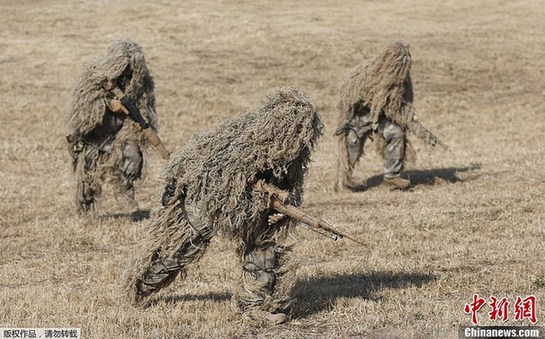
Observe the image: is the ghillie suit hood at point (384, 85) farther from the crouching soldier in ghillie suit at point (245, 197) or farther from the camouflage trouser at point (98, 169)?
the crouching soldier in ghillie suit at point (245, 197)

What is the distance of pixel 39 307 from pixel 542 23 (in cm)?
2781

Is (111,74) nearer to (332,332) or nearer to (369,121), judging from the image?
(369,121)

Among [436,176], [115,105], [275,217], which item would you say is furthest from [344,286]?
[436,176]

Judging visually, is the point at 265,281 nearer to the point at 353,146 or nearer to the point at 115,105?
the point at 115,105

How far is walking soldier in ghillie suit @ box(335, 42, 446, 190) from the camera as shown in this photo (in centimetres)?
1333

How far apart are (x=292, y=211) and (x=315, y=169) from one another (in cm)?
924

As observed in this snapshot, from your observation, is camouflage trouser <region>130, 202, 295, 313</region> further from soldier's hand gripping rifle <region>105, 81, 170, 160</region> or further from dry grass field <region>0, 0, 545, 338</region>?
soldier's hand gripping rifle <region>105, 81, 170, 160</region>

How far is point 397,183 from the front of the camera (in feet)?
44.3

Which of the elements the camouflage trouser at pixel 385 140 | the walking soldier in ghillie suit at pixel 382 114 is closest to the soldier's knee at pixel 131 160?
the walking soldier in ghillie suit at pixel 382 114

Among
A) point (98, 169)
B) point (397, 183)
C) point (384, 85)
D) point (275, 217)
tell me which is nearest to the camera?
point (275, 217)

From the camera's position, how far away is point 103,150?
11.5 m

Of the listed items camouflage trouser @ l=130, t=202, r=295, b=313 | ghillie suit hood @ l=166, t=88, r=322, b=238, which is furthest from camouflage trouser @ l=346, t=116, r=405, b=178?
camouflage trouser @ l=130, t=202, r=295, b=313

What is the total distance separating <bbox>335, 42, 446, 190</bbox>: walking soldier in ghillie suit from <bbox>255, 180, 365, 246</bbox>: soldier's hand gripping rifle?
6.91 meters

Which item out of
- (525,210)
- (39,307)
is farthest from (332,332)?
(525,210)
